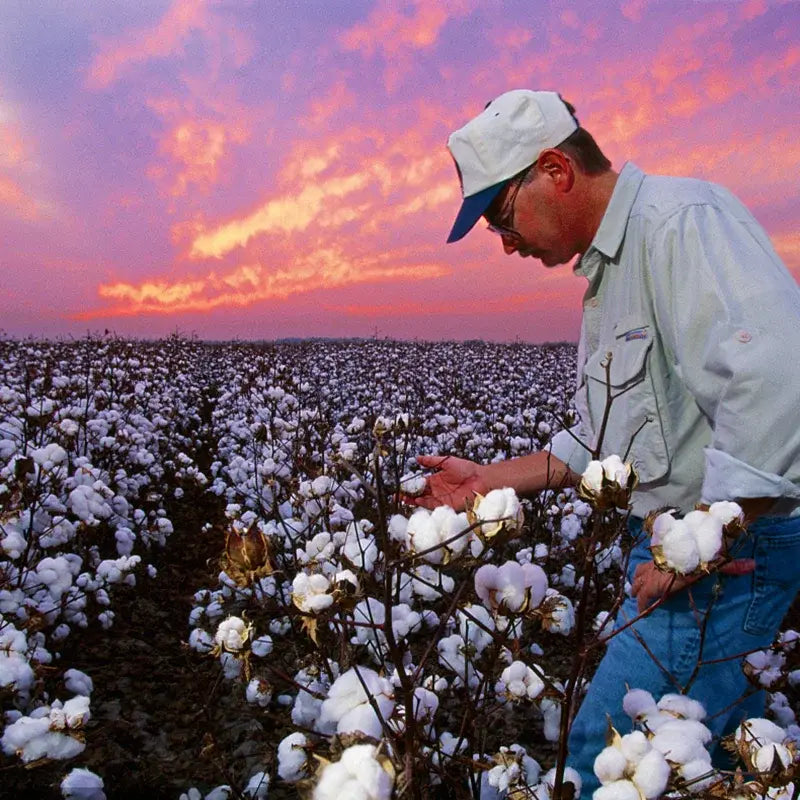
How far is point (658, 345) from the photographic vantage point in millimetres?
2002

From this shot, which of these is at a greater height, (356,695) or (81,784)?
(356,695)

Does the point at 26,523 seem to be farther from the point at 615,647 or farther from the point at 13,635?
the point at 615,647

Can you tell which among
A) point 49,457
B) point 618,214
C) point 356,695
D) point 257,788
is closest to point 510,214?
point 618,214

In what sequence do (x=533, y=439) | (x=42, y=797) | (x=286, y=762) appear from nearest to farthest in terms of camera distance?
(x=286, y=762), (x=42, y=797), (x=533, y=439)

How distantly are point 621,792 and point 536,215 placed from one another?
155 cm

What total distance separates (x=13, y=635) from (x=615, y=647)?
233cm

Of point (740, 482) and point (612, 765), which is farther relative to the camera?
point (740, 482)

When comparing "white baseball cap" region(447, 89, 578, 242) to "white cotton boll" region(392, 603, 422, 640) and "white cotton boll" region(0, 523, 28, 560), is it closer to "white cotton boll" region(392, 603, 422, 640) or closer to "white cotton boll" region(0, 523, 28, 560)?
"white cotton boll" region(392, 603, 422, 640)

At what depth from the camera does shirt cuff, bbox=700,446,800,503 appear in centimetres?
155

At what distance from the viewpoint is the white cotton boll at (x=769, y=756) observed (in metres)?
1.05

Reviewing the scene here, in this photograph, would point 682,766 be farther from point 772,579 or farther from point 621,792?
point 772,579

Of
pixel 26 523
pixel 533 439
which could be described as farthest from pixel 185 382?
pixel 26 523

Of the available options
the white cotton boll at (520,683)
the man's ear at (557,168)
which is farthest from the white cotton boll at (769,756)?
the man's ear at (557,168)

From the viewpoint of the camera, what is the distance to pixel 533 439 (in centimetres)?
777
